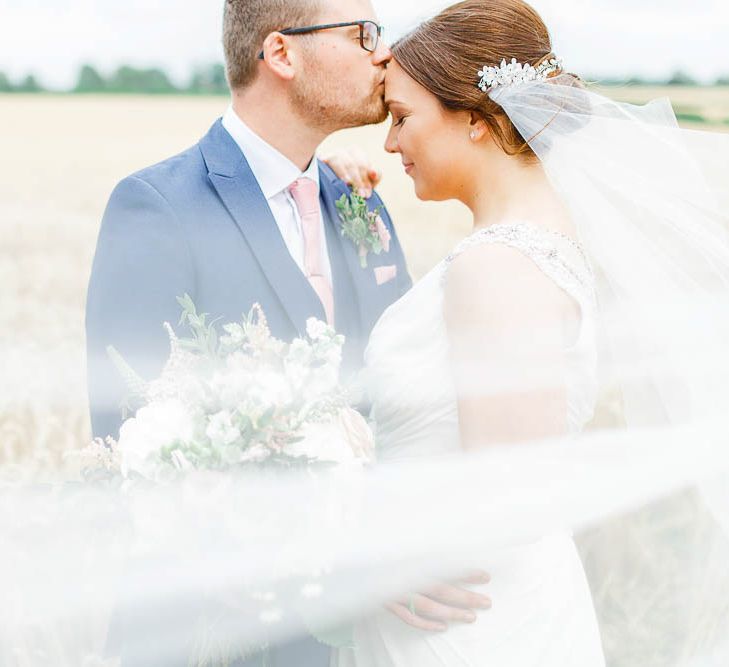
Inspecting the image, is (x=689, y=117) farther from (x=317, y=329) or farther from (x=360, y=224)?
(x=317, y=329)

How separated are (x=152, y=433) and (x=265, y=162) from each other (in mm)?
1556

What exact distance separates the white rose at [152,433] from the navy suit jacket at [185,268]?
693 mm

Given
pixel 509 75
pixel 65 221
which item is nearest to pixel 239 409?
pixel 509 75

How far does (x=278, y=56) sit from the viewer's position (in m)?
3.34

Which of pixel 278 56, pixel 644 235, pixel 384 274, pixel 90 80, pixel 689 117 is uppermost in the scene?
pixel 278 56

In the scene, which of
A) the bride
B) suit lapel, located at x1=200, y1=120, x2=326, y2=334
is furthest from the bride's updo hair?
suit lapel, located at x1=200, y1=120, x2=326, y2=334

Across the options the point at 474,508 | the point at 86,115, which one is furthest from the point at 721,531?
the point at 86,115

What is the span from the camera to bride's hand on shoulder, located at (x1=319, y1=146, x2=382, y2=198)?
11.9 ft

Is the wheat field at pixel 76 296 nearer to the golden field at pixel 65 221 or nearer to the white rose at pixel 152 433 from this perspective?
the golden field at pixel 65 221

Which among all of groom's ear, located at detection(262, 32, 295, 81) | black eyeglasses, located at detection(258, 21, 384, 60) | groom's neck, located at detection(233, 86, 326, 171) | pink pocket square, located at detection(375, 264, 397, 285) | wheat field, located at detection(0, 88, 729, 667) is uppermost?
black eyeglasses, located at detection(258, 21, 384, 60)

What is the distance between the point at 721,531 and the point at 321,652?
132 centimetres

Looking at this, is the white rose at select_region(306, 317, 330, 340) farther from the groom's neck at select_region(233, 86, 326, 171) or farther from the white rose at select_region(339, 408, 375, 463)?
the groom's neck at select_region(233, 86, 326, 171)

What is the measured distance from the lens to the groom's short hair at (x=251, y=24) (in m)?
3.32

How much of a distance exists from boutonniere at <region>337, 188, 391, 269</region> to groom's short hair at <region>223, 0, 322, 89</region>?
596 mm
